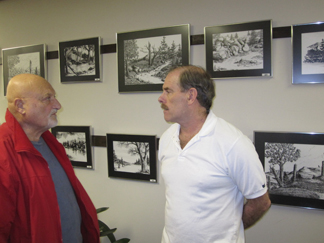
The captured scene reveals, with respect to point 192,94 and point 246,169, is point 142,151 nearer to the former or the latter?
point 192,94

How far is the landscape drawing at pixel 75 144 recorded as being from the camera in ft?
7.77

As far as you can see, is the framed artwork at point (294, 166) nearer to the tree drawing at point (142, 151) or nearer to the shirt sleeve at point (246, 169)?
the shirt sleeve at point (246, 169)

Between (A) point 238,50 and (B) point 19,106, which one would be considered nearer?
(B) point 19,106

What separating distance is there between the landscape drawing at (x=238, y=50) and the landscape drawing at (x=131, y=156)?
3.08 feet

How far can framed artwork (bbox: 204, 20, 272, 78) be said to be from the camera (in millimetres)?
1712

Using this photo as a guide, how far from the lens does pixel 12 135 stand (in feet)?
3.98

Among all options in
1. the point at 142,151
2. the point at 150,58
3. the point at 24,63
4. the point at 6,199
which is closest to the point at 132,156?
the point at 142,151

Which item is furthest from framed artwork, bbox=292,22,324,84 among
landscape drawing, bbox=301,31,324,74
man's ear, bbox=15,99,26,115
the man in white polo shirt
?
man's ear, bbox=15,99,26,115

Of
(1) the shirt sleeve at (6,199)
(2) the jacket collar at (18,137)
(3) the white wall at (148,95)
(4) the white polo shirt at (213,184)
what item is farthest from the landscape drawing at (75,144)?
(4) the white polo shirt at (213,184)

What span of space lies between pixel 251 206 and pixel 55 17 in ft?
8.15

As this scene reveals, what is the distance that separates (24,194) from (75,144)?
1276 millimetres

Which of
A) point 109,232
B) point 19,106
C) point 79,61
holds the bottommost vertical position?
point 109,232

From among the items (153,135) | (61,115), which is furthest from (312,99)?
(61,115)

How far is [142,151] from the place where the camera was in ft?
7.00
